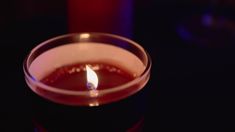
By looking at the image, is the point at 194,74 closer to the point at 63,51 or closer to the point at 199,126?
the point at 199,126

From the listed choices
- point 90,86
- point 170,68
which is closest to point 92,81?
point 90,86

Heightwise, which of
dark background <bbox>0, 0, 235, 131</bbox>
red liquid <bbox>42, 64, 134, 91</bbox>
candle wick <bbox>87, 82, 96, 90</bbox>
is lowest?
dark background <bbox>0, 0, 235, 131</bbox>

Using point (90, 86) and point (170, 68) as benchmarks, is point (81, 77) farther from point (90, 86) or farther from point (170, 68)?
point (170, 68)

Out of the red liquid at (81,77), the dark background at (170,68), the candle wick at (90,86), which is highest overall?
the candle wick at (90,86)

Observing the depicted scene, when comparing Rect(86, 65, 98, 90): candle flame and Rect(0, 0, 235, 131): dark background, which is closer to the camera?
Rect(86, 65, 98, 90): candle flame

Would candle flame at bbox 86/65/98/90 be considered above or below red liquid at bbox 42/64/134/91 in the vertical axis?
above

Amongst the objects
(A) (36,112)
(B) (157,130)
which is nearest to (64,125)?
(A) (36,112)
